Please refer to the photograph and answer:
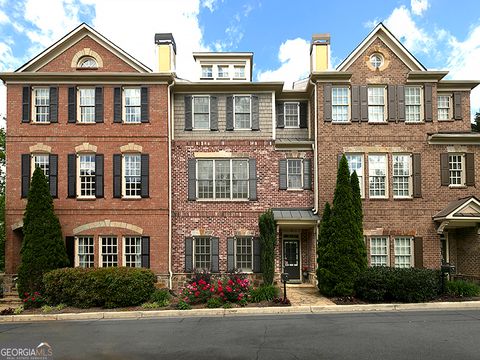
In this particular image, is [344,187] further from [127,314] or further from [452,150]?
[127,314]

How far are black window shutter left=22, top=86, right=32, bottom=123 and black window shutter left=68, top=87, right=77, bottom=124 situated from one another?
178cm

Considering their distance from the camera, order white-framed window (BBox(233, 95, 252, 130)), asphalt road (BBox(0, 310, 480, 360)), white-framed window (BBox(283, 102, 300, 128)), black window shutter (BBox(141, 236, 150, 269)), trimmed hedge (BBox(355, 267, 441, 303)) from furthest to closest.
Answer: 1. white-framed window (BBox(283, 102, 300, 128))
2. white-framed window (BBox(233, 95, 252, 130))
3. black window shutter (BBox(141, 236, 150, 269))
4. trimmed hedge (BBox(355, 267, 441, 303))
5. asphalt road (BBox(0, 310, 480, 360))

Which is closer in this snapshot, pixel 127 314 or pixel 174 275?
pixel 127 314

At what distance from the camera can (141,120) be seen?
1903 cm

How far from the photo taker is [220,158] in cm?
1962

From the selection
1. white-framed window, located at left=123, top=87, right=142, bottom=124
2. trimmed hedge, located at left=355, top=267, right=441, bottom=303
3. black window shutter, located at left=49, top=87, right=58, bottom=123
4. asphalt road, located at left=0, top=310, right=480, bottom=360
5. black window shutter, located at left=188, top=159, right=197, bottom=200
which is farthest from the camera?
black window shutter, located at left=188, top=159, right=197, bottom=200

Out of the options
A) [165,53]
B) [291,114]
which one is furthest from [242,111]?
[165,53]

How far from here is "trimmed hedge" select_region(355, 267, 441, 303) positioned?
15133 millimetres

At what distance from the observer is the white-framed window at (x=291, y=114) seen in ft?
68.2

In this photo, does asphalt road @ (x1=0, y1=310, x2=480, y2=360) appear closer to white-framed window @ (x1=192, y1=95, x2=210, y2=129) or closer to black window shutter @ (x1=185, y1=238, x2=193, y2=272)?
black window shutter @ (x1=185, y1=238, x2=193, y2=272)

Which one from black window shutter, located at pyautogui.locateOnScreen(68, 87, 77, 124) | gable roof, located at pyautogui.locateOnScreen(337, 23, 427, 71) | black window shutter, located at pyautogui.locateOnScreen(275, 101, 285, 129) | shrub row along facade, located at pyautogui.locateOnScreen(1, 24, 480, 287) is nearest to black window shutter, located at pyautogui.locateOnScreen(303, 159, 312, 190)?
shrub row along facade, located at pyautogui.locateOnScreen(1, 24, 480, 287)

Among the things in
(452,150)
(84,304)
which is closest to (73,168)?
(84,304)

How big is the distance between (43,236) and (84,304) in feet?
11.4

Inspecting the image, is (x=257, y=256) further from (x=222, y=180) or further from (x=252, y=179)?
(x=222, y=180)
